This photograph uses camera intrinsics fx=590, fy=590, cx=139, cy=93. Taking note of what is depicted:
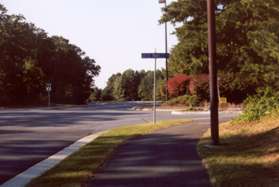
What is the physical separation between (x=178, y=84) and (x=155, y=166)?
127 feet

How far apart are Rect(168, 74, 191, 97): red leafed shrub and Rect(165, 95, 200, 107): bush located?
96cm

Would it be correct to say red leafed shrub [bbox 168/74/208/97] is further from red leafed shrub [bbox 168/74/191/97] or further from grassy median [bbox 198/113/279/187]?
grassy median [bbox 198/113/279/187]

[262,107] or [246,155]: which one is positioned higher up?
[262,107]

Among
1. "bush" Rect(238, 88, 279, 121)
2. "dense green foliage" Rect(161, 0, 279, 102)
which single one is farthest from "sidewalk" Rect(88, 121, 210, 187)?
"dense green foliage" Rect(161, 0, 279, 102)

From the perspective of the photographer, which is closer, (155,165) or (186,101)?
(155,165)

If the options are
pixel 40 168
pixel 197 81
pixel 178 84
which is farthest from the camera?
pixel 178 84

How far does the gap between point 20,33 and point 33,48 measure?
3716 mm

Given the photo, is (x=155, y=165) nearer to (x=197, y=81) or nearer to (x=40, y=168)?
(x=40, y=168)

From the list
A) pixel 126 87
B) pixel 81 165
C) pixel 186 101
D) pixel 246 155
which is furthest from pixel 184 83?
pixel 126 87

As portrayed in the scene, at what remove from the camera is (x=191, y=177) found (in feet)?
35.3

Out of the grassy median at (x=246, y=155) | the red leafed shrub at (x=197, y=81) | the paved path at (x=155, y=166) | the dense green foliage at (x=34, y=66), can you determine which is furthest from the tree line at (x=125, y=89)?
the paved path at (x=155, y=166)

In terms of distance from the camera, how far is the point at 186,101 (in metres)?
49.3

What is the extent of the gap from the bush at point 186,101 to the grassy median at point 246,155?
25.6 meters

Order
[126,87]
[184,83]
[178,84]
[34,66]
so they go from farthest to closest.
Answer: [126,87] → [34,66] → [184,83] → [178,84]
